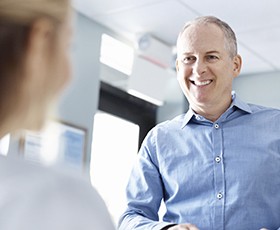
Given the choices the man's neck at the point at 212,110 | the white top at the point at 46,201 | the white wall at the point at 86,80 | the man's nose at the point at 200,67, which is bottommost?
the white top at the point at 46,201

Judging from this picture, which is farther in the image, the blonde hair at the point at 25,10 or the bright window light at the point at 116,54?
the bright window light at the point at 116,54

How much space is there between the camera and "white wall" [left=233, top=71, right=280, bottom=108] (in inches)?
181

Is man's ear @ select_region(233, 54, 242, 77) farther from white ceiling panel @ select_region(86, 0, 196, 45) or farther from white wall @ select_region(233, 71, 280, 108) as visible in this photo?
white wall @ select_region(233, 71, 280, 108)

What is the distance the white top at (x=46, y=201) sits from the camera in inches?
19.6

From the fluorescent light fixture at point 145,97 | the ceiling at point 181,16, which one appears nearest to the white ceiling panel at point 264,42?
the ceiling at point 181,16

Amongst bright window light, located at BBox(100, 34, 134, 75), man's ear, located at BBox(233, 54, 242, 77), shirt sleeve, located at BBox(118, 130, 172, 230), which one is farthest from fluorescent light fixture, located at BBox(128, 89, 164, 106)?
shirt sleeve, located at BBox(118, 130, 172, 230)

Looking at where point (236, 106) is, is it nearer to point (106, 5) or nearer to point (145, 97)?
point (106, 5)

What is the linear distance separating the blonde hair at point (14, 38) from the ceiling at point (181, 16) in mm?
2946

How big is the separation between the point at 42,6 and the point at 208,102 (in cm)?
130

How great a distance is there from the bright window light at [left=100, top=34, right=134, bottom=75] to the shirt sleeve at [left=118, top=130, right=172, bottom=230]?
2.31 m

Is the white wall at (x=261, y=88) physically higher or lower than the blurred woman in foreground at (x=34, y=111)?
higher

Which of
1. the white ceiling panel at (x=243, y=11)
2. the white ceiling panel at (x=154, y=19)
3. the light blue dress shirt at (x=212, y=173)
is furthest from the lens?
the white ceiling panel at (x=154, y=19)

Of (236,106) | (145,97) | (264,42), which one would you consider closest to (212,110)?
(236,106)

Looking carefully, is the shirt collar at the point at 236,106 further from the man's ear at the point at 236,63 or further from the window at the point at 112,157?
the window at the point at 112,157
